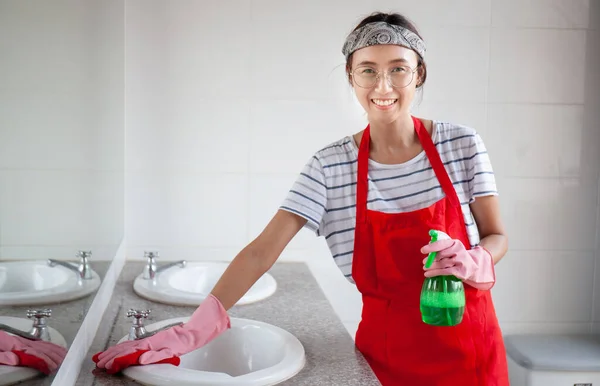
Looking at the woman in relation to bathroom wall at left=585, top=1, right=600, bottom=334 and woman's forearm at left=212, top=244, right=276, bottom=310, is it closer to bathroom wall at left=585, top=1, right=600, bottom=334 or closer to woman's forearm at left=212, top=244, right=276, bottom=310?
woman's forearm at left=212, top=244, right=276, bottom=310

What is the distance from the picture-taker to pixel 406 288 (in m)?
1.66

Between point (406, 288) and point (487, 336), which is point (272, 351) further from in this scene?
point (487, 336)

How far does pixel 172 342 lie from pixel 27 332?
1.73ft

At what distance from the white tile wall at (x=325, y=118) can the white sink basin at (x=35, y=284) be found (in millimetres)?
1196

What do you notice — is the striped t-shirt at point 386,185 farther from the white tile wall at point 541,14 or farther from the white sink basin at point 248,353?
the white tile wall at point 541,14

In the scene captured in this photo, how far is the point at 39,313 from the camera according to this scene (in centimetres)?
99

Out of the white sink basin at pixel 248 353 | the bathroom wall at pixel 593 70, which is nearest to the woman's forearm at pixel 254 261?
the white sink basin at pixel 248 353

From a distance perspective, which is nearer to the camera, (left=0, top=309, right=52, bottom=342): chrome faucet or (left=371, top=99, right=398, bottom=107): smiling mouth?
(left=0, top=309, right=52, bottom=342): chrome faucet

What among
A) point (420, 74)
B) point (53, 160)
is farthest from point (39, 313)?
point (420, 74)

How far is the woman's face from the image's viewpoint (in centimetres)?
164

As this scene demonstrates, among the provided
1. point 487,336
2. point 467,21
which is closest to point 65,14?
point 487,336

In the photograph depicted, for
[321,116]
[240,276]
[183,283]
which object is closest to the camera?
[240,276]

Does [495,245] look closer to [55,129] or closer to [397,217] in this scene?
[397,217]

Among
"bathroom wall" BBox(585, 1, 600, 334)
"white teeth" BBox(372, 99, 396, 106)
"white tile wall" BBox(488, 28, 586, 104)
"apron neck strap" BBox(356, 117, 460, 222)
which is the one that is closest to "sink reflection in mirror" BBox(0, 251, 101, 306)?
"apron neck strap" BBox(356, 117, 460, 222)
